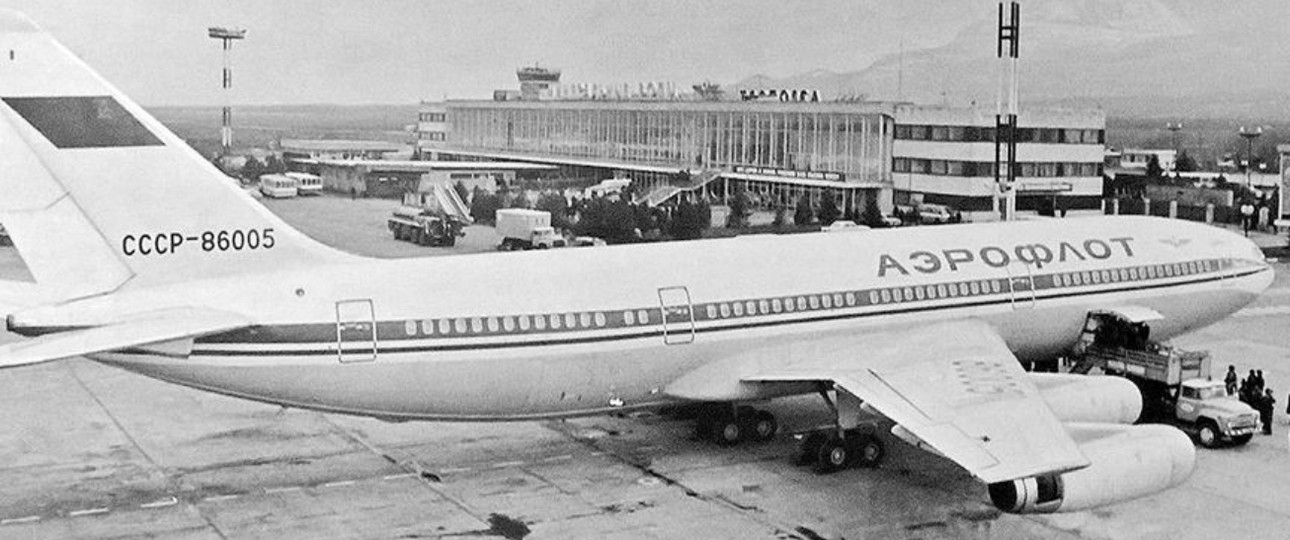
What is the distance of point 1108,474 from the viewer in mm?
19500

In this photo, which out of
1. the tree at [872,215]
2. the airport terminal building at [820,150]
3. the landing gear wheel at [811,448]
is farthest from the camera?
the airport terminal building at [820,150]

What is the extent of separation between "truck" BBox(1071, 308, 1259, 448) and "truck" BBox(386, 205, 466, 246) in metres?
36.4

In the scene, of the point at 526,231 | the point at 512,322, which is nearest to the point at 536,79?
the point at 526,231

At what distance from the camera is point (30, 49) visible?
21.2 metres

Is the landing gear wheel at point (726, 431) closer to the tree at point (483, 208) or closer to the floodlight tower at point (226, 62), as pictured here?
the tree at point (483, 208)

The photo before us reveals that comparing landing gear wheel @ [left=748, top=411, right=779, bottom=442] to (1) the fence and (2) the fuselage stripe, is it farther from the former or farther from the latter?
(1) the fence

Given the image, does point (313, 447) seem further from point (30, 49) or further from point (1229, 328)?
point (1229, 328)

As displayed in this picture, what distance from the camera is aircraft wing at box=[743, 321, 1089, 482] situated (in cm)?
1905

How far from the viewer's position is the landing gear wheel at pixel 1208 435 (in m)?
25.8

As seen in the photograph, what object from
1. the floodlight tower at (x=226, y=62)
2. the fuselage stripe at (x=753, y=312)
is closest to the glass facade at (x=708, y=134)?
the floodlight tower at (x=226, y=62)

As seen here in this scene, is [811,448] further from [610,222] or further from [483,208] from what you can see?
[483,208]

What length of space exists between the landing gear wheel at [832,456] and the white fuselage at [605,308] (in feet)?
6.61

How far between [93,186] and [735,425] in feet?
39.5

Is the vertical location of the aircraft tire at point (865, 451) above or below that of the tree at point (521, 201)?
below
